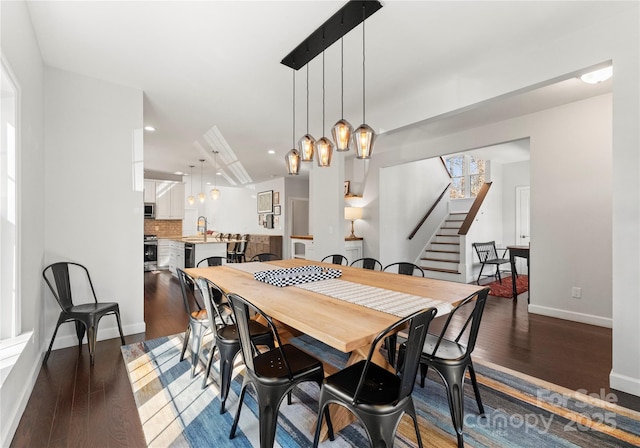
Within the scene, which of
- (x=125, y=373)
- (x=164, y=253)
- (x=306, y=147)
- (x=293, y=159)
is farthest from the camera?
(x=164, y=253)

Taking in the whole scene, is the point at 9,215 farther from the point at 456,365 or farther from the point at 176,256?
the point at 176,256

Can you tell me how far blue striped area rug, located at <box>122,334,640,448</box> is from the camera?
163cm

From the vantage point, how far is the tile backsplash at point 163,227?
27.2ft

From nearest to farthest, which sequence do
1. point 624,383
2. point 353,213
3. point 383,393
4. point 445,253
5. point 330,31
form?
point 383,393, point 624,383, point 330,31, point 353,213, point 445,253

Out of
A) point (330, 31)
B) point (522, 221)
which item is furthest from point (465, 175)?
point (330, 31)

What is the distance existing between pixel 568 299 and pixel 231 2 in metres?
4.66

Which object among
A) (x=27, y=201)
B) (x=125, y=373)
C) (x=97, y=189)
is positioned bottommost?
(x=125, y=373)

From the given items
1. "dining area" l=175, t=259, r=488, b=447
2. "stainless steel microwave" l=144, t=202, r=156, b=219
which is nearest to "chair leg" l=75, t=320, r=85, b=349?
"dining area" l=175, t=259, r=488, b=447

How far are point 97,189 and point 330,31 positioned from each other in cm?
261

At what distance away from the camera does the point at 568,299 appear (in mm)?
3746

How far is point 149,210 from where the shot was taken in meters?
7.68

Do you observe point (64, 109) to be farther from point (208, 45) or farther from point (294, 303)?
point (294, 303)

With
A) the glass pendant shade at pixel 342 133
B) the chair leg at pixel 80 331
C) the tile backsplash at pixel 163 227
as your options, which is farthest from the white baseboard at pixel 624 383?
the tile backsplash at pixel 163 227

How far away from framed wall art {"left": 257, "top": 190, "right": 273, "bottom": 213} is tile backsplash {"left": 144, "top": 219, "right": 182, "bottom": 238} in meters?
2.37
